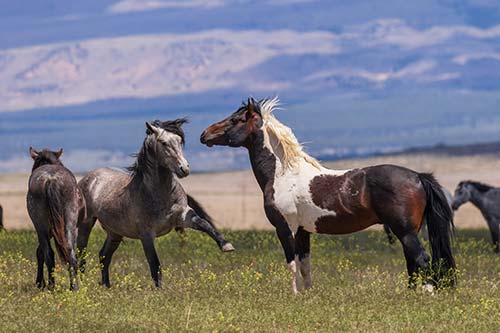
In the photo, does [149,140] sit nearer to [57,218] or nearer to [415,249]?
[57,218]

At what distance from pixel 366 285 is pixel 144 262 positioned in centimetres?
598

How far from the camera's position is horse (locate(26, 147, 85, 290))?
1725 centimetres

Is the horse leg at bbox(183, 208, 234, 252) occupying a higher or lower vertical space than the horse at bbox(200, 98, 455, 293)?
lower

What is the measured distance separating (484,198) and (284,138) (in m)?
16.8

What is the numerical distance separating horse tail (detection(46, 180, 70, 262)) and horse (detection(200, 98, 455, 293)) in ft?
8.30

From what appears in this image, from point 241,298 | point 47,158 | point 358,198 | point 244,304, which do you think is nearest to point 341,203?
point 358,198

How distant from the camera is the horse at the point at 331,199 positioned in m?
16.3

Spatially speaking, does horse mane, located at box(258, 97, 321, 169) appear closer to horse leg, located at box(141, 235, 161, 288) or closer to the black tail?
the black tail

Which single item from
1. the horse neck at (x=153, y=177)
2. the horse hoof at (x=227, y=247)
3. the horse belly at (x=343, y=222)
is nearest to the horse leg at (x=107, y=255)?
the horse neck at (x=153, y=177)

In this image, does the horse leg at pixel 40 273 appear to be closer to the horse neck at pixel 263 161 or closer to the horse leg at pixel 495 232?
the horse neck at pixel 263 161

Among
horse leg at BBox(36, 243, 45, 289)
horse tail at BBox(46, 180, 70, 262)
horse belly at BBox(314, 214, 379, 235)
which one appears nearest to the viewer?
horse belly at BBox(314, 214, 379, 235)

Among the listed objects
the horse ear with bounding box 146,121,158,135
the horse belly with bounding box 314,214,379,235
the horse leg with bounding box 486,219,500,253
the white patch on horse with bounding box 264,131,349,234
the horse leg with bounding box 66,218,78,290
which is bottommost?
the horse leg with bounding box 486,219,500,253

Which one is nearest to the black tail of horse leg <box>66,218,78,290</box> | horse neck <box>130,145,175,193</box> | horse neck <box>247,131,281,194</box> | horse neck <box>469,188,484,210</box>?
horse neck <box>247,131,281,194</box>

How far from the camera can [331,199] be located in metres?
16.6
